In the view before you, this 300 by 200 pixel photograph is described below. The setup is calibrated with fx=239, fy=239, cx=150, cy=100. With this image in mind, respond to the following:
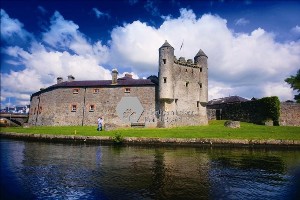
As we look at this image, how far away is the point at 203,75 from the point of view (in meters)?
42.1

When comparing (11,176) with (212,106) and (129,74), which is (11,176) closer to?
(129,74)

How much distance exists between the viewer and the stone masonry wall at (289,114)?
116 ft

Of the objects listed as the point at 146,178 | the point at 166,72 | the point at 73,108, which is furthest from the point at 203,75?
the point at 146,178

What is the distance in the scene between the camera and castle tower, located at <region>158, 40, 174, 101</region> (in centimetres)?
3769

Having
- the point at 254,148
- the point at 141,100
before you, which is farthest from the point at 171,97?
the point at 254,148

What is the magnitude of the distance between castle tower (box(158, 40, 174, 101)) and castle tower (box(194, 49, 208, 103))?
6.38 m

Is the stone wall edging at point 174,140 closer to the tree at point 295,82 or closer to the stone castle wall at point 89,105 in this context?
the stone castle wall at point 89,105

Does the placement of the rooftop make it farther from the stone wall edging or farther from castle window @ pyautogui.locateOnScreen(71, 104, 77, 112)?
the stone wall edging

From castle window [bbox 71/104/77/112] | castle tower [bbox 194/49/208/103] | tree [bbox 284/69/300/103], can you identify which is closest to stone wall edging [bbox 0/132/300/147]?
castle window [bbox 71/104/77/112]

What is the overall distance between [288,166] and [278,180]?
137 inches

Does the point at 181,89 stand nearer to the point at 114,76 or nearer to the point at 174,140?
the point at 114,76

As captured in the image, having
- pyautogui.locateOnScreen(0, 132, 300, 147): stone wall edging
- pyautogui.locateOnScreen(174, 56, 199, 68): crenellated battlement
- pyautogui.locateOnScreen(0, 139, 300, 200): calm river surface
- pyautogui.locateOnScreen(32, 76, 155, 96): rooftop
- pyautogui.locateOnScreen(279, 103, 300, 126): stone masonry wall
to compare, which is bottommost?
pyautogui.locateOnScreen(0, 139, 300, 200): calm river surface

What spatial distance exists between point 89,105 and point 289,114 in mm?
32084

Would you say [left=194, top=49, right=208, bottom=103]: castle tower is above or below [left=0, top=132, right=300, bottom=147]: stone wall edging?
above
